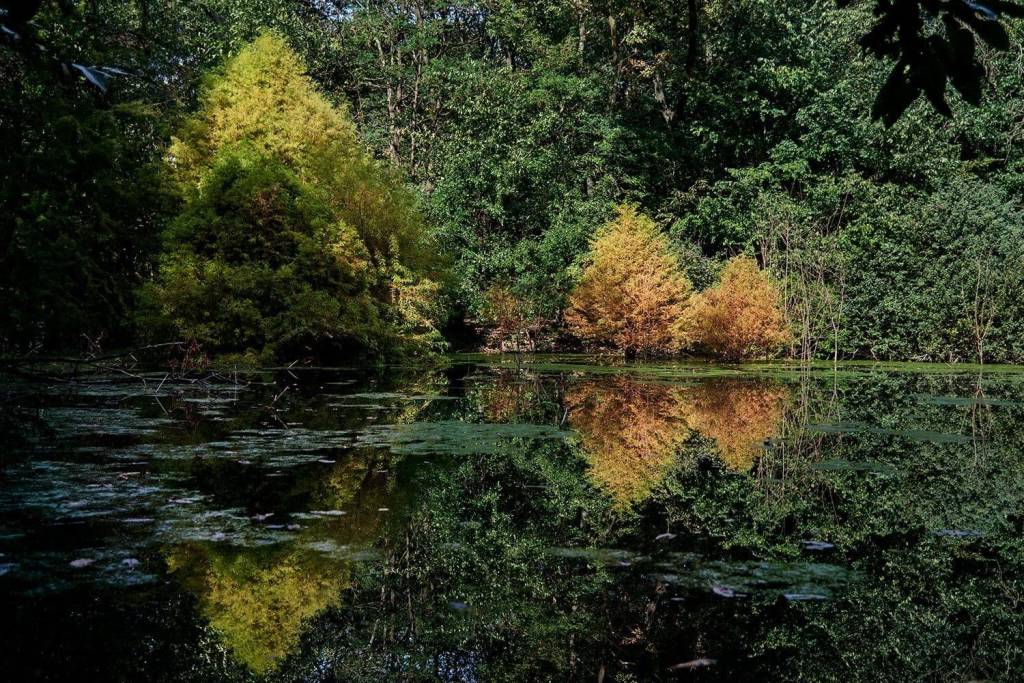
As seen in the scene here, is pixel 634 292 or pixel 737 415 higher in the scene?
pixel 634 292

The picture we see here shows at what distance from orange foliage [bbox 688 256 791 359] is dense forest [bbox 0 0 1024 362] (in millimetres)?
64

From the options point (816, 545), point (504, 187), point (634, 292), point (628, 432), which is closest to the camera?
point (816, 545)

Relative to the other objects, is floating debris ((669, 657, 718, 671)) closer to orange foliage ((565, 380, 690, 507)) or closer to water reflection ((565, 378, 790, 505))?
orange foliage ((565, 380, 690, 507))

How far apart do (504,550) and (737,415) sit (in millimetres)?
5962

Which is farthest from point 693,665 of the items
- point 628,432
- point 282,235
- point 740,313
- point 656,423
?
point 740,313

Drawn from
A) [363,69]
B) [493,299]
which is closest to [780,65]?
[493,299]

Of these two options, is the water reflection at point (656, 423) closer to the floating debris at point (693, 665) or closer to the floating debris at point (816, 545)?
the floating debris at point (816, 545)

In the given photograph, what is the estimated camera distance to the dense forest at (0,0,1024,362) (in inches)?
589

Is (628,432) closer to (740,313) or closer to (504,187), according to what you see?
(740,313)

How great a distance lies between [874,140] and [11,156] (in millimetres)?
21951

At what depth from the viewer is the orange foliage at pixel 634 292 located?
20.0 meters

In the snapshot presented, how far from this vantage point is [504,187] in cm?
2620

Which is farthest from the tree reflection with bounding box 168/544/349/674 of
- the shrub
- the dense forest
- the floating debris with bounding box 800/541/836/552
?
the shrub

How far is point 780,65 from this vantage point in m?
26.3
